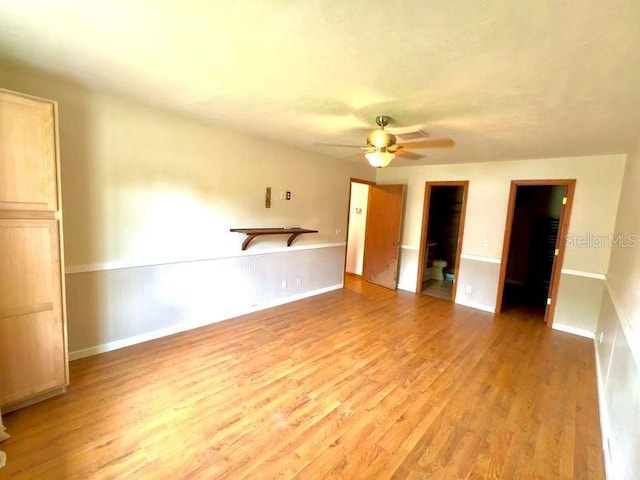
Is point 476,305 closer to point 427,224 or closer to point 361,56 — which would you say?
point 427,224

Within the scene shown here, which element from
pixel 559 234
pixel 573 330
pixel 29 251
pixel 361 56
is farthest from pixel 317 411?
pixel 559 234

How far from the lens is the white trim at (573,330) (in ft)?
12.7

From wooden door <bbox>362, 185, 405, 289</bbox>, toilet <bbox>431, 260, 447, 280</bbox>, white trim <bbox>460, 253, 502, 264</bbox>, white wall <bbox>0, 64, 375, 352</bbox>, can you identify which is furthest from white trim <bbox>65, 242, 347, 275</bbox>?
toilet <bbox>431, 260, 447, 280</bbox>

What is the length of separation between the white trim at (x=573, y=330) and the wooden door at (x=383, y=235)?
2.43 metres

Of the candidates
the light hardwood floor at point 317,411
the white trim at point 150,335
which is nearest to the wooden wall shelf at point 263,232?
the white trim at point 150,335

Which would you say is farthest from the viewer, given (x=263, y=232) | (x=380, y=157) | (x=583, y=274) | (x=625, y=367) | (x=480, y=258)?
(x=480, y=258)

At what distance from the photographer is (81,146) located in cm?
251

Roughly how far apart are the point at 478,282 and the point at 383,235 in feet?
6.01

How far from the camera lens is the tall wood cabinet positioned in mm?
1837

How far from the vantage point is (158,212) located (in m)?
3.01

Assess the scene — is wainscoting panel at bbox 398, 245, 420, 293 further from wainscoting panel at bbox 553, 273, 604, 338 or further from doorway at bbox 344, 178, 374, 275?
wainscoting panel at bbox 553, 273, 604, 338

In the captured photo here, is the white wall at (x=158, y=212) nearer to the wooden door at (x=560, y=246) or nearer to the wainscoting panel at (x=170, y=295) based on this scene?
the wainscoting panel at (x=170, y=295)

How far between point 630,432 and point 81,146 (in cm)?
416

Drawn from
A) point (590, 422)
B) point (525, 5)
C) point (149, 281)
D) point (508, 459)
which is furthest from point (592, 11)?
point (149, 281)
